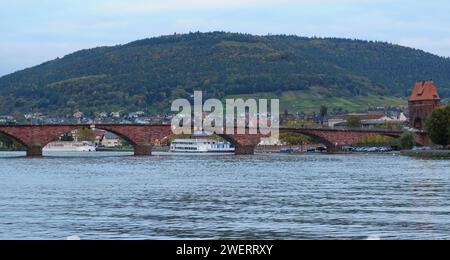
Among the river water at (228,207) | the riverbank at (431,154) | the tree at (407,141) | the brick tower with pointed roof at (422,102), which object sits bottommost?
the river water at (228,207)

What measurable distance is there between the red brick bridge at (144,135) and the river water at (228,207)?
230 ft

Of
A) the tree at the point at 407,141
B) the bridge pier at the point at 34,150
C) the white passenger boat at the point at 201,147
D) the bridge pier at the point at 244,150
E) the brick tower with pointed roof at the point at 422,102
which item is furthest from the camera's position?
the brick tower with pointed roof at the point at 422,102

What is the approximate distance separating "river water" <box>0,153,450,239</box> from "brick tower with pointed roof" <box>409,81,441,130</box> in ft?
342

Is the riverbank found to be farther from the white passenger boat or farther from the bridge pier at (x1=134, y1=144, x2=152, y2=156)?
the white passenger boat

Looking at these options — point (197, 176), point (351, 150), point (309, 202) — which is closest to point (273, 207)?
point (309, 202)

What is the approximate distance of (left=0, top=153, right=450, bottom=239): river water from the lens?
113ft

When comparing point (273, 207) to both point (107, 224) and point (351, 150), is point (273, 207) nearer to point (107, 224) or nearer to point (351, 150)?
point (107, 224)

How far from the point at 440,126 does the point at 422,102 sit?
5146cm

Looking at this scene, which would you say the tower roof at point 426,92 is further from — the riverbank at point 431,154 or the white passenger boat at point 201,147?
the riverbank at point 431,154

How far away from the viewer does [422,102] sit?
17762 cm

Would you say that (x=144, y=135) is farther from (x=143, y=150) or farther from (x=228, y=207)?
(x=228, y=207)

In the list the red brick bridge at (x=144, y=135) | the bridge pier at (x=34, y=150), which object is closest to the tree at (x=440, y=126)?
the red brick bridge at (x=144, y=135)

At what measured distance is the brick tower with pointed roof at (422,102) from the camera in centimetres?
17512
